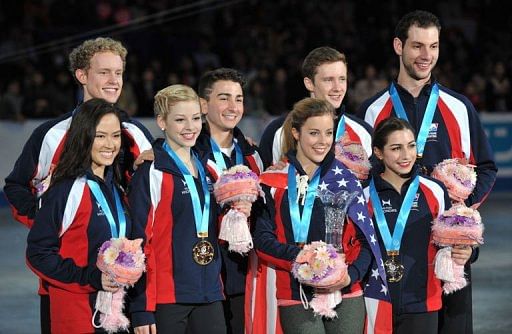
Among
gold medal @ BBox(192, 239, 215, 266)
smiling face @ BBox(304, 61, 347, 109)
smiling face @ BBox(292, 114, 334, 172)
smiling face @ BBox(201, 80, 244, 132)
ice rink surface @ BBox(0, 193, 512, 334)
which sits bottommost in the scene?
ice rink surface @ BBox(0, 193, 512, 334)

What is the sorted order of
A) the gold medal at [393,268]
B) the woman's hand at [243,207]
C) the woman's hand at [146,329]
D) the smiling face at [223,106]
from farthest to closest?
the smiling face at [223,106] → the gold medal at [393,268] → the woman's hand at [243,207] → the woman's hand at [146,329]

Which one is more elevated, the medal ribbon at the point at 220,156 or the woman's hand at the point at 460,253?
the medal ribbon at the point at 220,156

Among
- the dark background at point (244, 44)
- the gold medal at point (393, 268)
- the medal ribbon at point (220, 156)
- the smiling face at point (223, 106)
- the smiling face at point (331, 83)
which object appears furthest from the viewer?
the dark background at point (244, 44)

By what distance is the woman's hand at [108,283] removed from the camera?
190 inches

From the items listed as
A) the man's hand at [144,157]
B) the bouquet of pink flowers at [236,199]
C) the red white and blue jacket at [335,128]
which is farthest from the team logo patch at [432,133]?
the man's hand at [144,157]

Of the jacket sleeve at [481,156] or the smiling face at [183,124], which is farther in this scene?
the jacket sleeve at [481,156]

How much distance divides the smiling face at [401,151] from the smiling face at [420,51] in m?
0.61

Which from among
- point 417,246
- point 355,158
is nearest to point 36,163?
point 355,158

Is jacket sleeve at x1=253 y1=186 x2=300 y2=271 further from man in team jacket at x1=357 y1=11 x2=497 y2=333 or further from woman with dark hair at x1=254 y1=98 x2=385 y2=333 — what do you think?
man in team jacket at x1=357 y1=11 x2=497 y2=333

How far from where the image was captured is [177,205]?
529cm

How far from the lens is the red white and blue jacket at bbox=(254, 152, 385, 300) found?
524cm

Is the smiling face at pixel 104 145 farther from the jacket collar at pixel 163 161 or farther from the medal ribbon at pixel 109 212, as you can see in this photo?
the jacket collar at pixel 163 161

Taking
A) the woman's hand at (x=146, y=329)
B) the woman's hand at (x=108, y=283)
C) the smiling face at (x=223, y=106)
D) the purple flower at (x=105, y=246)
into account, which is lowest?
the woman's hand at (x=146, y=329)

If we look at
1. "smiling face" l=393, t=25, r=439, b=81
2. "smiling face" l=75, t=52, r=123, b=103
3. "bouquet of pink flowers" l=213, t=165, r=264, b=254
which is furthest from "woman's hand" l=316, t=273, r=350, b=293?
"smiling face" l=75, t=52, r=123, b=103
